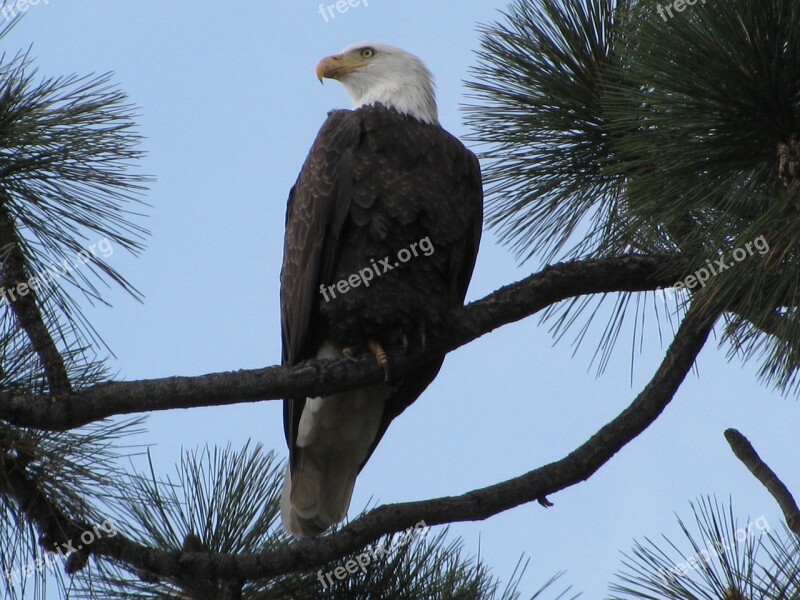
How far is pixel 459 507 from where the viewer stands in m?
2.80

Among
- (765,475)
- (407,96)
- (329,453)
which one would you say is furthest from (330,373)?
(407,96)

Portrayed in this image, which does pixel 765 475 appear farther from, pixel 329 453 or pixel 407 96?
pixel 407 96

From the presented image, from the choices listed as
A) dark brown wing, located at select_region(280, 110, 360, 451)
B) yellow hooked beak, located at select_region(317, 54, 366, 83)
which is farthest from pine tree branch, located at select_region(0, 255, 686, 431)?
yellow hooked beak, located at select_region(317, 54, 366, 83)

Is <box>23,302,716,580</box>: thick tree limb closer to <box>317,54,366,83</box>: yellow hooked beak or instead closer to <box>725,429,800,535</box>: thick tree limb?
<box>725,429,800,535</box>: thick tree limb

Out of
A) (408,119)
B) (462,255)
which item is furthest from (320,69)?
(462,255)

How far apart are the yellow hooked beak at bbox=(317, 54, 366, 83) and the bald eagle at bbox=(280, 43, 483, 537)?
0.66m

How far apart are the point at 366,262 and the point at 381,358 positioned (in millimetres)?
399

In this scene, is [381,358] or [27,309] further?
[381,358]

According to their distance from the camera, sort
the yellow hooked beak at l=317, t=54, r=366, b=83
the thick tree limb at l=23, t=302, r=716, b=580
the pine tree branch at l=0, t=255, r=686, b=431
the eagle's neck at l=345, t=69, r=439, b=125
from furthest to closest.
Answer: the yellow hooked beak at l=317, t=54, r=366, b=83 < the eagle's neck at l=345, t=69, r=439, b=125 < the thick tree limb at l=23, t=302, r=716, b=580 < the pine tree branch at l=0, t=255, r=686, b=431

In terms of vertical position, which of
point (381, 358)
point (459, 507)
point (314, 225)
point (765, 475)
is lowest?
point (765, 475)

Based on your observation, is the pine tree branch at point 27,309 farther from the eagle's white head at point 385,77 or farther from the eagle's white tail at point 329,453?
the eagle's white head at point 385,77

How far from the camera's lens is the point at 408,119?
4023 mm

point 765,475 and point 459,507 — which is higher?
point 459,507

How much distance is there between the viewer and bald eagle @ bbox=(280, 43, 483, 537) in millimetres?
3553
